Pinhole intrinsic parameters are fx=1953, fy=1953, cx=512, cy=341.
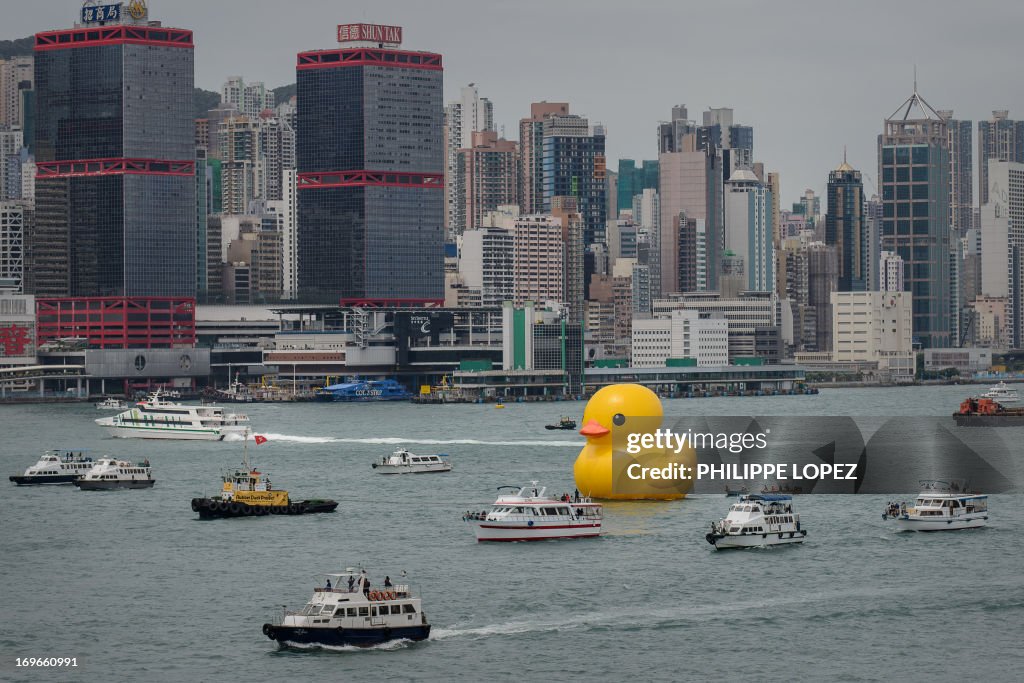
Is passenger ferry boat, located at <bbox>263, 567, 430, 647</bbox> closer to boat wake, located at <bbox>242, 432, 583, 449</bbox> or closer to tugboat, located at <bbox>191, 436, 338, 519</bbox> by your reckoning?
tugboat, located at <bbox>191, 436, 338, 519</bbox>

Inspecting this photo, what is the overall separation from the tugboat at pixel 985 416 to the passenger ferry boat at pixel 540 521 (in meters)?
86.5

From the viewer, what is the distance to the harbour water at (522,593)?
5800 centimetres

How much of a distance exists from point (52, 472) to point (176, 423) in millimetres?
45701

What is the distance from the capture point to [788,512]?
262 ft

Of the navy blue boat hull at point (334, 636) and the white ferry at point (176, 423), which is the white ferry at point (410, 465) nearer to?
the white ferry at point (176, 423)

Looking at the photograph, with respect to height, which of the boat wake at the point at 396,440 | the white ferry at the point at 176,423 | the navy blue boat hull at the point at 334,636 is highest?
the white ferry at the point at 176,423

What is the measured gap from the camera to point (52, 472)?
113438 millimetres

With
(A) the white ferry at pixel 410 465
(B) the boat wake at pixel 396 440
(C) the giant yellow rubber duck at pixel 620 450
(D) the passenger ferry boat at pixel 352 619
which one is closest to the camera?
(D) the passenger ferry boat at pixel 352 619

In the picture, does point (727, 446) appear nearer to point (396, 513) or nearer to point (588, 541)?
point (588, 541)

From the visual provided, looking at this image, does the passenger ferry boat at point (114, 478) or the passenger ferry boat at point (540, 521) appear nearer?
the passenger ferry boat at point (540, 521)

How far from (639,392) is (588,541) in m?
6.61

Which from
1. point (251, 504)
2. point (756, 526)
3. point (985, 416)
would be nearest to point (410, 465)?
point (251, 504)

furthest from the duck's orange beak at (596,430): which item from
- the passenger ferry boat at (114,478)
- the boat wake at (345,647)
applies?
the passenger ferry boat at (114,478)

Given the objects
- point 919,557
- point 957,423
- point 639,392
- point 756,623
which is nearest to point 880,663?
point 756,623
